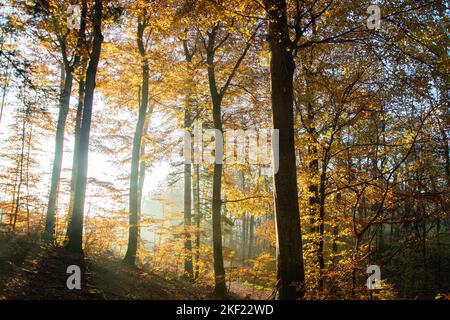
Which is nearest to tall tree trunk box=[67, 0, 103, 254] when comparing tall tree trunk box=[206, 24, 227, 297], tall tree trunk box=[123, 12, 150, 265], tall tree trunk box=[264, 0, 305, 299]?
tall tree trunk box=[123, 12, 150, 265]

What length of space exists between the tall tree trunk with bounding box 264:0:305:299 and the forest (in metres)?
0.03

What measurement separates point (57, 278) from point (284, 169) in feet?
18.6

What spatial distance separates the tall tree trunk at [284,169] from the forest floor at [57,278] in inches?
170

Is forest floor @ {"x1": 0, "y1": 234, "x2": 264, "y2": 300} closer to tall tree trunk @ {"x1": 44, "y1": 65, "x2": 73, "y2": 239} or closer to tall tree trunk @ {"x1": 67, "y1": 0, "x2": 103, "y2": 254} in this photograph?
tall tree trunk @ {"x1": 67, "y1": 0, "x2": 103, "y2": 254}

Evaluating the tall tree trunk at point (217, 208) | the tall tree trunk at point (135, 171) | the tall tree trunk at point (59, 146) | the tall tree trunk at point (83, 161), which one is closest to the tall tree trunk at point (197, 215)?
the tall tree trunk at point (217, 208)

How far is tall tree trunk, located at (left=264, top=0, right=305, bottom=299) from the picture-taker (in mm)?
6043

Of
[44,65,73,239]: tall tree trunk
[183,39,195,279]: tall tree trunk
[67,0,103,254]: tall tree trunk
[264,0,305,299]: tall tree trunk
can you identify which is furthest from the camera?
[183,39,195,279]: tall tree trunk

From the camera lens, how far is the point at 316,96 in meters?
11.2

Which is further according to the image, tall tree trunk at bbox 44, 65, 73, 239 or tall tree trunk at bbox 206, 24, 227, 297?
tall tree trunk at bbox 44, 65, 73, 239

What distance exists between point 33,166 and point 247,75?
13768mm

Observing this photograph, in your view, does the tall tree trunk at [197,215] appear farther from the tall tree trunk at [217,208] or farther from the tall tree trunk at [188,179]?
the tall tree trunk at [217,208]

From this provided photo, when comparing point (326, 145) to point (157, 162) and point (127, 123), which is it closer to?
point (157, 162)

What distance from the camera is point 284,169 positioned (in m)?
6.25

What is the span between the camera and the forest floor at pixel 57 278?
6100 mm
